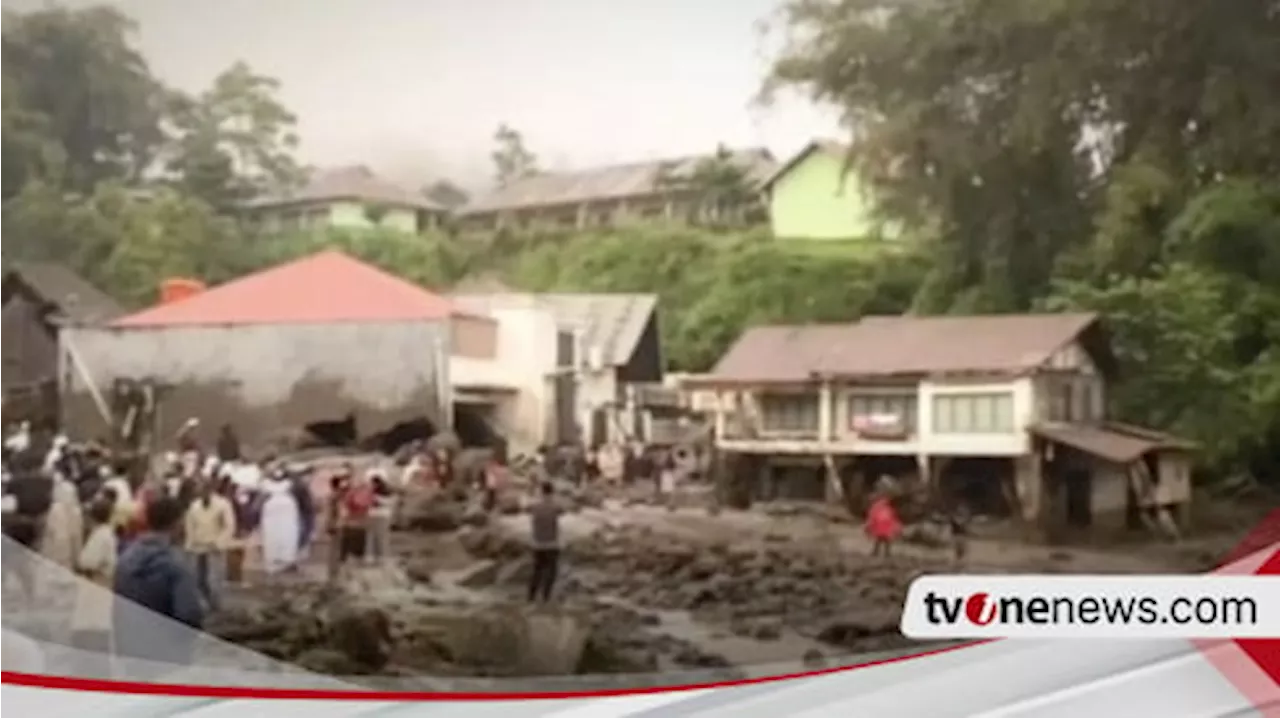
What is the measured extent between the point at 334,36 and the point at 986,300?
16.2 inches

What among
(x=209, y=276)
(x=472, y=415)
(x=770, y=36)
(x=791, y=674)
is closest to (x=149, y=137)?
(x=209, y=276)

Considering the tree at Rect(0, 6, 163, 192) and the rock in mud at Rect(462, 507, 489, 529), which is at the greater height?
the tree at Rect(0, 6, 163, 192)

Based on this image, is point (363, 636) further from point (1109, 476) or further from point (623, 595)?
point (1109, 476)

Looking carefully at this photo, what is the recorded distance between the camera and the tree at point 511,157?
2.93 ft

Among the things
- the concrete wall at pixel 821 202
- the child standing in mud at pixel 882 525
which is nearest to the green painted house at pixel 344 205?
the concrete wall at pixel 821 202

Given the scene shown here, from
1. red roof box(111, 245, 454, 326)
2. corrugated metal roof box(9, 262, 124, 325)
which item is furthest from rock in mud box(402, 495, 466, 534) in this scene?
corrugated metal roof box(9, 262, 124, 325)

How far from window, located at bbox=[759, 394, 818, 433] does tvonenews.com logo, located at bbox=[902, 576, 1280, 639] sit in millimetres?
113

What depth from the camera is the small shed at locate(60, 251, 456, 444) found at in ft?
2.87

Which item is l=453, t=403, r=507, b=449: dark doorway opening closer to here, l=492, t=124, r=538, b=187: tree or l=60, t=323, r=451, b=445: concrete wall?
l=60, t=323, r=451, b=445: concrete wall

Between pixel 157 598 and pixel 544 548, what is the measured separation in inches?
8.7

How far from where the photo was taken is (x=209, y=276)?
2.90 feet

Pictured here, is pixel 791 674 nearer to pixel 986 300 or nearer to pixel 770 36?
pixel 986 300

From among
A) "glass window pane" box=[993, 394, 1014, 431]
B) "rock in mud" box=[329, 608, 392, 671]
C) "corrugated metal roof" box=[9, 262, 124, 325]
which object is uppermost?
"corrugated metal roof" box=[9, 262, 124, 325]

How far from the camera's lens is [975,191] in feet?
3.02
